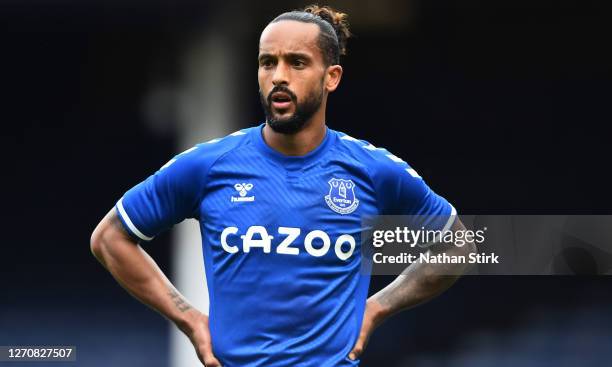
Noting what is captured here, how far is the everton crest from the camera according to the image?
3373 millimetres

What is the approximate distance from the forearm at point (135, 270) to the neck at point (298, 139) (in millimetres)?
555

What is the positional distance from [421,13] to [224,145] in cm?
478

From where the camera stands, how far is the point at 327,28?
3.52m

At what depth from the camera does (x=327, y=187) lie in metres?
3.39

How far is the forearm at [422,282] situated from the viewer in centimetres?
369

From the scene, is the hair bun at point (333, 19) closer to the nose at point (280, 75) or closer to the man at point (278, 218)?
the man at point (278, 218)

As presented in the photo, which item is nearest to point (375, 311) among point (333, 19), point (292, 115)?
point (292, 115)

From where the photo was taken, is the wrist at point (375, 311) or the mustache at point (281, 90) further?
the wrist at point (375, 311)

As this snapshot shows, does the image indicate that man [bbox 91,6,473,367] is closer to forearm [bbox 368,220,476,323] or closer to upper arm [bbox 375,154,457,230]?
upper arm [bbox 375,154,457,230]

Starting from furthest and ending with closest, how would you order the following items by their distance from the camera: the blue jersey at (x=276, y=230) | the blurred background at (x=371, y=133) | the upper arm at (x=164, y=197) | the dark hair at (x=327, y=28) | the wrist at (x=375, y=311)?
1. the blurred background at (x=371, y=133)
2. the wrist at (x=375, y=311)
3. the dark hair at (x=327, y=28)
4. the upper arm at (x=164, y=197)
5. the blue jersey at (x=276, y=230)

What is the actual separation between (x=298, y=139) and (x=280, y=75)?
0.76ft

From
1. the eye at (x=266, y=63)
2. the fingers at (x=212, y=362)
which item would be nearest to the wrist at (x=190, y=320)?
the fingers at (x=212, y=362)

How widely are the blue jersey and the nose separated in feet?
0.74

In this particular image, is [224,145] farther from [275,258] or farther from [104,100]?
[104,100]
